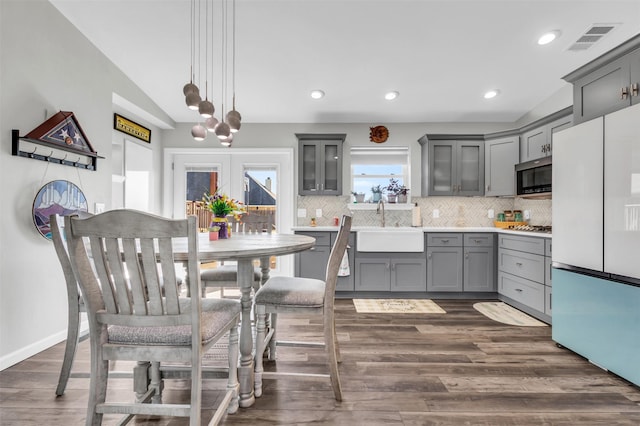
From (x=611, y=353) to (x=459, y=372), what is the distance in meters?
0.99

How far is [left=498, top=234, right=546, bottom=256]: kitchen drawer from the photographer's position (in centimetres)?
319

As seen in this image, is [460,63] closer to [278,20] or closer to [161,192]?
[278,20]

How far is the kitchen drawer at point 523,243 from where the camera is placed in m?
3.19

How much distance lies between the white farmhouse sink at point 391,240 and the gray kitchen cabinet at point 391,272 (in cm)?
9

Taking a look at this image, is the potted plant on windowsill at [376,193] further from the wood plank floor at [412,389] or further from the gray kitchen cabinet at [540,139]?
the wood plank floor at [412,389]

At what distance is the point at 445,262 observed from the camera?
3979 millimetres

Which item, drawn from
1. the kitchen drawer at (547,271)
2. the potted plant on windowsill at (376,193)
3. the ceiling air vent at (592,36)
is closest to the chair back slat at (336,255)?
the kitchen drawer at (547,271)

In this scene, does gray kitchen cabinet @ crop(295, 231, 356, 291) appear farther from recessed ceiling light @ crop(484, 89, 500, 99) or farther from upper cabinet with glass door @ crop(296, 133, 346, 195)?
recessed ceiling light @ crop(484, 89, 500, 99)

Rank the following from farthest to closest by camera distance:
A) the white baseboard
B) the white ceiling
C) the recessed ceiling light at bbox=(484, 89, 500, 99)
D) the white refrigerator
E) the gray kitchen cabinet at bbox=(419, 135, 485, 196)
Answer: the gray kitchen cabinet at bbox=(419, 135, 485, 196)
the recessed ceiling light at bbox=(484, 89, 500, 99)
the white ceiling
the white baseboard
the white refrigerator

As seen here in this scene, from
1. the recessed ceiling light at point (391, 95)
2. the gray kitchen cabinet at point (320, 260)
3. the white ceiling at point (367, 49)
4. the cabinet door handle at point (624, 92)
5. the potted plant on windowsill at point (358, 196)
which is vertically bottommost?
the gray kitchen cabinet at point (320, 260)

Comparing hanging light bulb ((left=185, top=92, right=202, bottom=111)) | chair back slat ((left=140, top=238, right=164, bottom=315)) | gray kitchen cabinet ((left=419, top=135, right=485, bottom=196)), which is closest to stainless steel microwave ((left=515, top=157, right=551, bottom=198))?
gray kitchen cabinet ((left=419, top=135, right=485, bottom=196))

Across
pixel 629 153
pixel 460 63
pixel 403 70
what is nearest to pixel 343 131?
pixel 403 70

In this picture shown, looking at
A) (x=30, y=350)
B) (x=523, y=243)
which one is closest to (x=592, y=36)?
(x=523, y=243)

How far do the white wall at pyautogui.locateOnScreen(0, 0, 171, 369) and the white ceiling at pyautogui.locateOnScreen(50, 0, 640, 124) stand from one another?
0.32 metres
